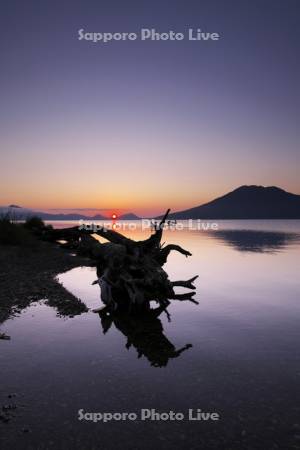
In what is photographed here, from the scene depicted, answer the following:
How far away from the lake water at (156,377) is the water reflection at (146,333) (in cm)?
4

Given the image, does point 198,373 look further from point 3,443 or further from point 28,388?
point 3,443

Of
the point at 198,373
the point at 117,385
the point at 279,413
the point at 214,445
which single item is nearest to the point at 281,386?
the point at 279,413

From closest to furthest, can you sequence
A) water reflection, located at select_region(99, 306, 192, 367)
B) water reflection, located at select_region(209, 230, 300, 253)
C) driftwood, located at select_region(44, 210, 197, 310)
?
water reflection, located at select_region(99, 306, 192, 367) < driftwood, located at select_region(44, 210, 197, 310) < water reflection, located at select_region(209, 230, 300, 253)

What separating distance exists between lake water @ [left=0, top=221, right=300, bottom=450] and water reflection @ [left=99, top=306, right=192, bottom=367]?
39 mm

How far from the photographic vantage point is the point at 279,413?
7.68m

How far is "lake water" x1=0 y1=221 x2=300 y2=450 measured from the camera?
6.90 m

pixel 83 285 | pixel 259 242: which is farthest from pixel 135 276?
pixel 259 242

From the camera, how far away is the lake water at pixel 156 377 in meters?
6.90

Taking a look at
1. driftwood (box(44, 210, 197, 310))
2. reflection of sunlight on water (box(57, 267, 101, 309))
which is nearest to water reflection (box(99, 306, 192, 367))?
driftwood (box(44, 210, 197, 310))

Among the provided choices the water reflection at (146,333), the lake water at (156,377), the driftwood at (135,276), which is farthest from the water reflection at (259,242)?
the water reflection at (146,333)

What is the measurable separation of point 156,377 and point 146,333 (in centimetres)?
368

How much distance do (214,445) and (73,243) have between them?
30.2 m

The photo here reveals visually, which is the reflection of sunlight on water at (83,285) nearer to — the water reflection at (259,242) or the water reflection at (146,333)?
the water reflection at (146,333)

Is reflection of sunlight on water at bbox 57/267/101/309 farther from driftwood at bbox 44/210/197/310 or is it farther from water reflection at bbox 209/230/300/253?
water reflection at bbox 209/230/300/253
